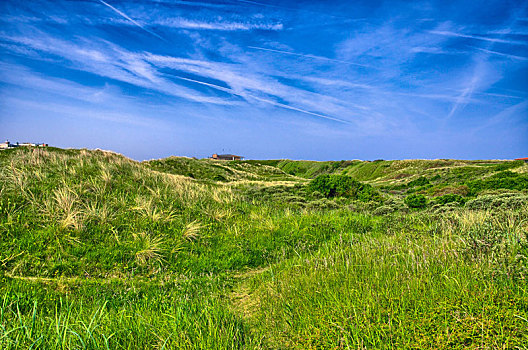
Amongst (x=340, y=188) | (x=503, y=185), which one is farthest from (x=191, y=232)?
(x=503, y=185)

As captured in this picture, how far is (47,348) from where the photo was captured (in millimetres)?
2596

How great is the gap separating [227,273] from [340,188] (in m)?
13.2

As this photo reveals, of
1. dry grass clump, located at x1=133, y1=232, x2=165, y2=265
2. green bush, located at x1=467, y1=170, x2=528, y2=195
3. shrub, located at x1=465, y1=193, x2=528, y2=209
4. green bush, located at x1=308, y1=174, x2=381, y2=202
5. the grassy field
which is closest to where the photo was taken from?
the grassy field

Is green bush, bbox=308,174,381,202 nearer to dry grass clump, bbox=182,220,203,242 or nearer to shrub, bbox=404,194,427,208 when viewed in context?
shrub, bbox=404,194,427,208

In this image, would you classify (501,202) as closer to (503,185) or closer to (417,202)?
(417,202)

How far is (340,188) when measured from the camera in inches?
701

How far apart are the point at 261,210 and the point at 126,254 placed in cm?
556

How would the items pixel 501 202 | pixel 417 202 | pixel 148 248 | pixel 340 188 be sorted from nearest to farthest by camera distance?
Answer: 1. pixel 148 248
2. pixel 501 202
3. pixel 417 202
4. pixel 340 188

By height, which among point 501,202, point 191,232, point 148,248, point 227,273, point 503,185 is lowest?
point 227,273

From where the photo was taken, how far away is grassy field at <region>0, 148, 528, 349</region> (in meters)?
2.67

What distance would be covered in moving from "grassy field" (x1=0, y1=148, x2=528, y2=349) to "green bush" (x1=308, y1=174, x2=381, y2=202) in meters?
5.10

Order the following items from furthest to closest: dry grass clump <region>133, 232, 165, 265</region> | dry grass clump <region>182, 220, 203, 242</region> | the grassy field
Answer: dry grass clump <region>182, 220, 203, 242</region> < dry grass clump <region>133, 232, 165, 265</region> < the grassy field

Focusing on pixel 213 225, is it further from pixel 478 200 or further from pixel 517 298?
pixel 478 200

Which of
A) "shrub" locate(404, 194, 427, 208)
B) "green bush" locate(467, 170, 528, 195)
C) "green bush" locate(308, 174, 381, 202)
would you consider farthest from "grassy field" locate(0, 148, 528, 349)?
"green bush" locate(467, 170, 528, 195)
